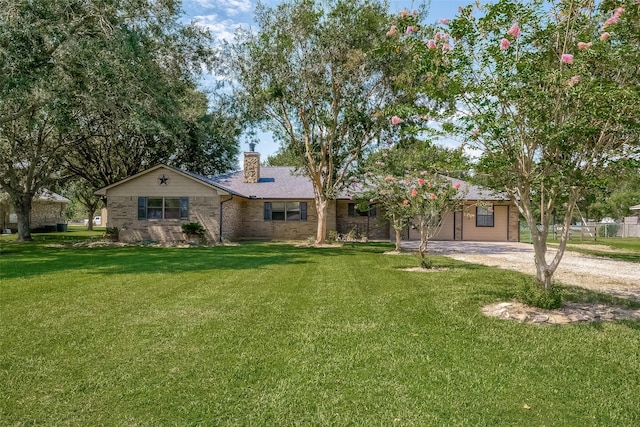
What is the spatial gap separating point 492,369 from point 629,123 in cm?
373

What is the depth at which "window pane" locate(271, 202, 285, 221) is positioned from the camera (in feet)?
74.8

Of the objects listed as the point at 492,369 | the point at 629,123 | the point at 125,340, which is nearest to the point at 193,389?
the point at 125,340

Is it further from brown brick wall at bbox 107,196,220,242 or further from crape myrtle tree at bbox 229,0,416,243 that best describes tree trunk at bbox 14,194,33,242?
crape myrtle tree at bbox 229,0,416,243

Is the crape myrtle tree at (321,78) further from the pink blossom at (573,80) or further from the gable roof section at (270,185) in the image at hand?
the pink blossom at (573,80)

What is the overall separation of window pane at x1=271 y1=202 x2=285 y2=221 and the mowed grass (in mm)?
15062

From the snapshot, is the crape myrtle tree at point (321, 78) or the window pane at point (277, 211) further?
the window pane at point (277, 211)

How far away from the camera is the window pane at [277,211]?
22797 millimetres

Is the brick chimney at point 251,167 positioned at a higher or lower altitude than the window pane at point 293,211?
higher

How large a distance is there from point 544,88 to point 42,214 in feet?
120

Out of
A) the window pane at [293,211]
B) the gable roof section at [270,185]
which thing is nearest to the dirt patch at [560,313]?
the gable roof section at [270,185]

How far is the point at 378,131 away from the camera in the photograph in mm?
17688

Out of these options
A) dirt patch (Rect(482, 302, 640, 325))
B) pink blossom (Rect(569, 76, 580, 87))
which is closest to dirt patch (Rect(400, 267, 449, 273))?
dirt patch (Rect(482, 302, 640, 325))

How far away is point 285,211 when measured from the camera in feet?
74.6

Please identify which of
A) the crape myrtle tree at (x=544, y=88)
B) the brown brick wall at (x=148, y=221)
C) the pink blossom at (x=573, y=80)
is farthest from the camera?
the brown brick wall at (x=148, y=221)
